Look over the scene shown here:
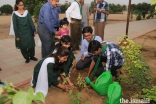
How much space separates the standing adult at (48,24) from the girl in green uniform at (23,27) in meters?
0.43

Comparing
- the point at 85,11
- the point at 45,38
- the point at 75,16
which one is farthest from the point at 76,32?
the point at 45,38

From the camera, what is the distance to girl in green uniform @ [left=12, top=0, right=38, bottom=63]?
366 cm

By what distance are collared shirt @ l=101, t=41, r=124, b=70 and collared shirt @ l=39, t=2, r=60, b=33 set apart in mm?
1313

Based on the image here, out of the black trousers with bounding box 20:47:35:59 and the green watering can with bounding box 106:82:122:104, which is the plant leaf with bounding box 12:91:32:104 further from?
the black trousers with bounding box 20:47:35:59

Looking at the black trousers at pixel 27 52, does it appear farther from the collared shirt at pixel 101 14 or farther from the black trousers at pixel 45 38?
the collared shirt at pixel 101 14

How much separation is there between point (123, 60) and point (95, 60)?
54cm

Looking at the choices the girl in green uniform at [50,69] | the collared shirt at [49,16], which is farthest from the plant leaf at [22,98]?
the collared shirt at [49,16]

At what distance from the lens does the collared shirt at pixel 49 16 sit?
336 centimetres

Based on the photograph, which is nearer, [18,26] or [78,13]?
[18,26]

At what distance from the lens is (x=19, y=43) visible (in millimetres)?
3896

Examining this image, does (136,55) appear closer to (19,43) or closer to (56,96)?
→ (56,96)

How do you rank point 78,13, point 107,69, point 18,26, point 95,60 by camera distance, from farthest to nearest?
point 78,13 < point 18,26 < point 95,60 < point 107,69

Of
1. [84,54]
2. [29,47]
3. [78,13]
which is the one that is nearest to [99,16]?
[78,13]

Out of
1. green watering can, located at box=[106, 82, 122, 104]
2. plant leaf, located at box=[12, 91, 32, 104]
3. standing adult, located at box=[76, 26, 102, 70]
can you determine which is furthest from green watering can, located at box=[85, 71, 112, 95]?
plant leaf, located at box=[12, 91, 32, 104]
